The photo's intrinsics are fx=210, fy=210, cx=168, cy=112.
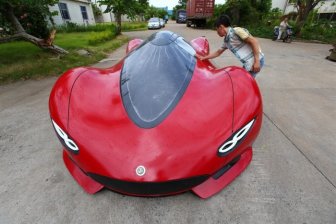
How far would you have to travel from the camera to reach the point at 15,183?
1939 millimetres

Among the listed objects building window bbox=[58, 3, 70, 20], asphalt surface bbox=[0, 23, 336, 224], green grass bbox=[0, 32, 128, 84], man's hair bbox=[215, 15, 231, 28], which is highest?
man's hair bbox=[215, 15, 231, 28]

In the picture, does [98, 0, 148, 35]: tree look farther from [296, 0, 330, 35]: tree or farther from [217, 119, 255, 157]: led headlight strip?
[217, 119, 255, 157]: led headlight strip

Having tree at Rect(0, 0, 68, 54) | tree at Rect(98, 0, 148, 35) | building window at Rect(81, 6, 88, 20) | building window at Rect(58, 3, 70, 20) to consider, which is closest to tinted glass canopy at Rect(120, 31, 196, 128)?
tree at Rect(0, 0, 68, 54)

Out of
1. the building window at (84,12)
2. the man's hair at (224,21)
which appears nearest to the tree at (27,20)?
the man's hair at (224,21)

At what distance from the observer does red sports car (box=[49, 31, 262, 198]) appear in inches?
53.7

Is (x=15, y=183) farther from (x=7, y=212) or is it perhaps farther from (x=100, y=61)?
(x=100, y=61)

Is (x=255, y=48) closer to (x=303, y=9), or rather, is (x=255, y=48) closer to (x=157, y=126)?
(x=157, y=126)

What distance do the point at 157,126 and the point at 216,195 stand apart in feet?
2.57

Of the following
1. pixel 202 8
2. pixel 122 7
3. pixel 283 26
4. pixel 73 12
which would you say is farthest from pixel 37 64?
pixel 202 8

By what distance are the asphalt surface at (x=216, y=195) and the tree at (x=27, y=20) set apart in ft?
13.1

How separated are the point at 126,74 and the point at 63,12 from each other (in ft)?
65.3

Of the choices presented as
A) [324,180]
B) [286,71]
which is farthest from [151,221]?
[286,71]

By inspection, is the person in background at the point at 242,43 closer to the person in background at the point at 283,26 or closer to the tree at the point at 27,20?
the tree at the point at 27,20

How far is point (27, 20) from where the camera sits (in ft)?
23.5
